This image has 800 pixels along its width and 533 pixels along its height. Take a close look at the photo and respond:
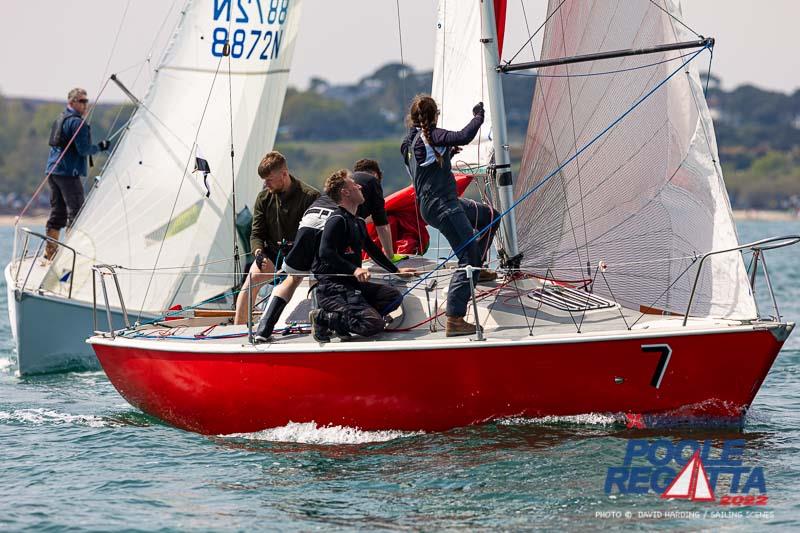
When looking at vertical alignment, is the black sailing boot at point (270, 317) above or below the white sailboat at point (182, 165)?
below

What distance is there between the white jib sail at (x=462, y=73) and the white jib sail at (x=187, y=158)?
3.45m

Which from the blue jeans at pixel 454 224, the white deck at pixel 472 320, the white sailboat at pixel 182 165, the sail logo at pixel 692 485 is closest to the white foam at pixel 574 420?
the white deck at pixel 472 320

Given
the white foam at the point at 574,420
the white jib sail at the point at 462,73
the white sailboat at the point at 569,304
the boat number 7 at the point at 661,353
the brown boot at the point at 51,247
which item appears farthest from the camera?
the brown boot at the point at 51,247

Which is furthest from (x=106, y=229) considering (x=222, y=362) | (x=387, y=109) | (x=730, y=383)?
(x=387, y=109)

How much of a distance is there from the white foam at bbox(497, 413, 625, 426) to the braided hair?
1705 millimetres

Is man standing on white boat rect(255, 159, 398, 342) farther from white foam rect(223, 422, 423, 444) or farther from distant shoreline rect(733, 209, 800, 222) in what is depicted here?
distant shoreline rect(733, 209, 800, 222)

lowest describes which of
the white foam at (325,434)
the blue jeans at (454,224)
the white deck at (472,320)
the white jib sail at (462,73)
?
the white foam at (325,434)

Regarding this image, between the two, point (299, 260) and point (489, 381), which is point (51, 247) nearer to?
point (299, 260)

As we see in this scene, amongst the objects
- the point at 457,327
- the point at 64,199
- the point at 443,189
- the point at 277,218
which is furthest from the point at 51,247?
the point at 457,327

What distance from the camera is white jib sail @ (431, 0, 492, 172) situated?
9266 millimetres

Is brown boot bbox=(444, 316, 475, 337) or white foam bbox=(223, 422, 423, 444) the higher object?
brown boot bbox=(444, 316, 475, 337)

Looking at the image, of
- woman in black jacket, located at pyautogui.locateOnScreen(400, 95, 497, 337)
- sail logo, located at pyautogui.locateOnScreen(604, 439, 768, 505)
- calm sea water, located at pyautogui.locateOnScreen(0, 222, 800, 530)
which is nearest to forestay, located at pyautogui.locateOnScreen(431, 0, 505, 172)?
woman in black jacket, located at pyautogui.locateOnScreen(400, 95, 497, 337)

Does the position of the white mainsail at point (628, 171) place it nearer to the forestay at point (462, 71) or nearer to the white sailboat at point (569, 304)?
the white sailboat at point (569, 304)

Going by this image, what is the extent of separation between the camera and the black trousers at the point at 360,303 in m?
7.98
